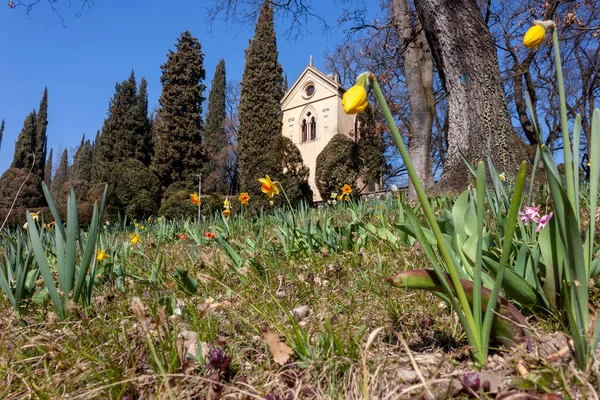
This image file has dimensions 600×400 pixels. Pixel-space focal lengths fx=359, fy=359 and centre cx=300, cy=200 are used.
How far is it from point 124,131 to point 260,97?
A: 975cm

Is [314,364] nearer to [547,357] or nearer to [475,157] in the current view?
[547,357]

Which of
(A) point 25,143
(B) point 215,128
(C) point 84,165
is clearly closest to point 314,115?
(B) point 215,128

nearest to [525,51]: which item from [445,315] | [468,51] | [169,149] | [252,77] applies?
[468,51]

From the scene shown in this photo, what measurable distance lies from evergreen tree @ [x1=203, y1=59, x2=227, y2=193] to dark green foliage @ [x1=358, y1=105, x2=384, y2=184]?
460 inches

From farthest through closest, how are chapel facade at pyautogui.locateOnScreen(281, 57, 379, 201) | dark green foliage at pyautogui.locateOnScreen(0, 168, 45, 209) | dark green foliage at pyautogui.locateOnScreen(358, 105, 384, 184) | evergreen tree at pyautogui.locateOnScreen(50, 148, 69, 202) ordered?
evergreen tree at pyautogui.locateOnScreen(50, 148, 69, 202), chapel facade at pyautogui.locateOnScreen(281, 57, 379, 201), dark green foliage at pyautogui.locateOnScreen(358, 105, 384, 184), dark green foliage at pyautogui.locateOnScreen(0, 168, 45, 209)

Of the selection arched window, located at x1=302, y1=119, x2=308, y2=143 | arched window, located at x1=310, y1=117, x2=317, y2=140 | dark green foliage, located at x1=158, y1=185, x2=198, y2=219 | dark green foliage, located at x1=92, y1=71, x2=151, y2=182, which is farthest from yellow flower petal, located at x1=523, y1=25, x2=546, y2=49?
dark green foliage, located at x1=92, y1=71, x2=151, y2=182

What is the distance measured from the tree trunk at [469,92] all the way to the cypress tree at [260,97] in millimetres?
16518

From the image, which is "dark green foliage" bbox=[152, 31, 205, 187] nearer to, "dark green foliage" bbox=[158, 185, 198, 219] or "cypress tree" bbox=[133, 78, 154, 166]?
"cypress tree" bbox=[133, 78, 154, 166]

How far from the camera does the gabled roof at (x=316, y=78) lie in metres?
22.0

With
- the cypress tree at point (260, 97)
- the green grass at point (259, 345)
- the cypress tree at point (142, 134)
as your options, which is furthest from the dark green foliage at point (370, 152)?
the green grass at point (259, 345)

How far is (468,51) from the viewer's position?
429 centimetres

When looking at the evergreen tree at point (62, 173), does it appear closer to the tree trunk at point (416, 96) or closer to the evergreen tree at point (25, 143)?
the evergreen tree at point (25, 143)

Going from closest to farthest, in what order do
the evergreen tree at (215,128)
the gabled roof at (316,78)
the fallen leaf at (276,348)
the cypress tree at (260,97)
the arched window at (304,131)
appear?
the fallen leaf at (276,348), the cypress tree at (260,97), the gabled roof at (316,78), the arched window at (304,131), the evergreen tree at (215,128)

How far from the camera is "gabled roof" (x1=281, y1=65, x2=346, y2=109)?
2197cm
